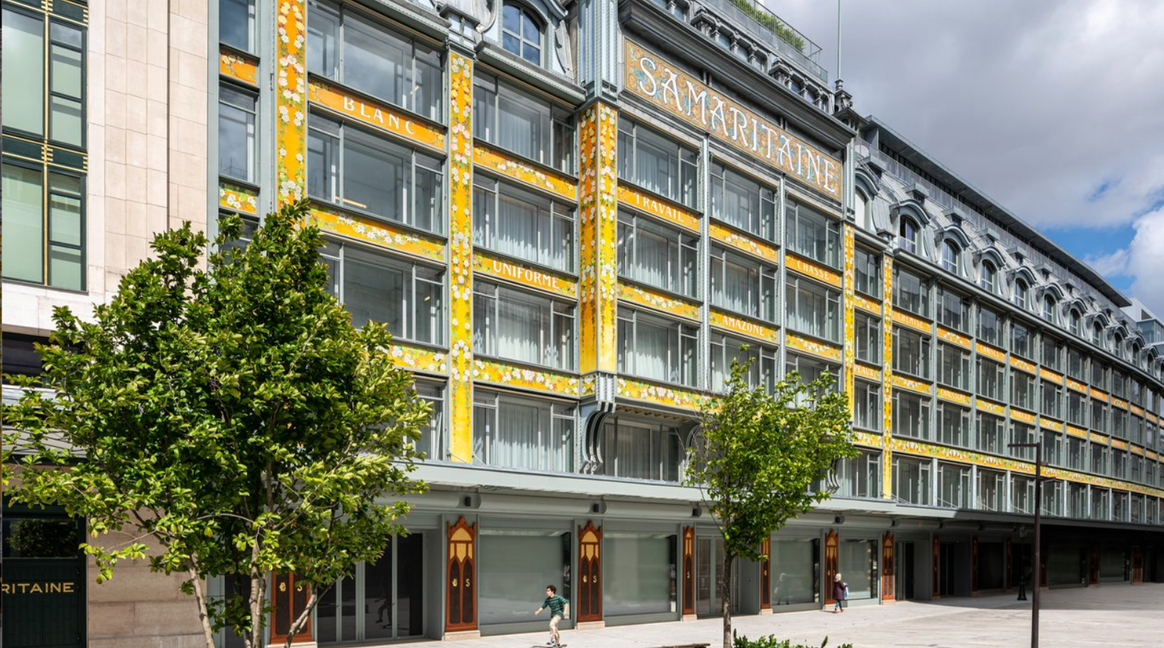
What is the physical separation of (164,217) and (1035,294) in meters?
61.3

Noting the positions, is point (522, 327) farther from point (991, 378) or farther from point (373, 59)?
point (991, 378)

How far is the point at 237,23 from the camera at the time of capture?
2520cm

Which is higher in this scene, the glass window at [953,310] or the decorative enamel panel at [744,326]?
the glass window at [953,310]

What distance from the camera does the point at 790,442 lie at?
78.1 feet

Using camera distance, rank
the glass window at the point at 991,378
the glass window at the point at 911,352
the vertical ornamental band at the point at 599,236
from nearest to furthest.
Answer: the vertical ornamental band at the point at 599,236, the glass window at the point at 911,352, the glass window at the point at 991,378

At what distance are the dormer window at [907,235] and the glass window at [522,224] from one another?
82.8 ft

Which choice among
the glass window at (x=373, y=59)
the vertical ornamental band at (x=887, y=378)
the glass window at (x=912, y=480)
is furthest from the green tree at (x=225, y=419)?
the glass window at (x=912, y=480)

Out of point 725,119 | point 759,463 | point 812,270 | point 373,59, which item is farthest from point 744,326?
point 373,59

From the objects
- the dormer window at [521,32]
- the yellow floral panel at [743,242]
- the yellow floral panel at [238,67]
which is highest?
the dormer window at [521,32]

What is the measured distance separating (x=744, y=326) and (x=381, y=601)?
60.6 feet

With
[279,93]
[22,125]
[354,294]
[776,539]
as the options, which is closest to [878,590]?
[776,539]

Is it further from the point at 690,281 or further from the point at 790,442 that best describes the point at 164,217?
the point at 690,281

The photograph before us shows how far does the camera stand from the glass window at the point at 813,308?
140 feet

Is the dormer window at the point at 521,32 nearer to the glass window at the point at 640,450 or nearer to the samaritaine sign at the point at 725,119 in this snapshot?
the samaritaine sign at the point at 725,119
